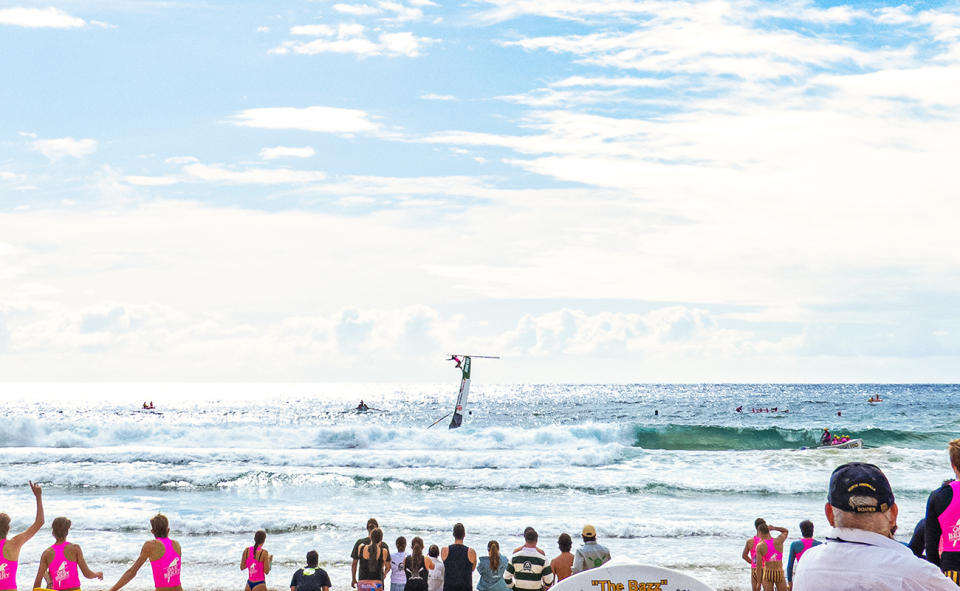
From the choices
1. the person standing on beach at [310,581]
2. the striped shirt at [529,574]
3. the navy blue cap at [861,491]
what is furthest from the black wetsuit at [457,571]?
the navy blue cap at [861,491]

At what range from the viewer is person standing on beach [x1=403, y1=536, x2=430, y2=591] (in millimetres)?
10484

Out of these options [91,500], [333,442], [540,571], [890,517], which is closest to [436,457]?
[91,500]

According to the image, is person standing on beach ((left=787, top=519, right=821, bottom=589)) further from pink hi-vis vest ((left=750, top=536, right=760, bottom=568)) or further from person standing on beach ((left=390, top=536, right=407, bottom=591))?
person standing on beach ((left=390, top=536, right=407, bottom=591))

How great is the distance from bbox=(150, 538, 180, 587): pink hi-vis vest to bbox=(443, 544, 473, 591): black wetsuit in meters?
3.17

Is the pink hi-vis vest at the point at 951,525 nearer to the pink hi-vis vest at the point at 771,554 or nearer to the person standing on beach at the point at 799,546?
the person standing on beach at the point at 799,546

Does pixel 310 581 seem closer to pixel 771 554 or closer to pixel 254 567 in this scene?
pixel 254 567

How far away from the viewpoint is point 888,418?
71.9 meters

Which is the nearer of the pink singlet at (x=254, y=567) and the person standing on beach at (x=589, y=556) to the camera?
the person standing on beach at (x=589, y=556)

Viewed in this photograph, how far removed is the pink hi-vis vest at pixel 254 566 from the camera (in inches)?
440

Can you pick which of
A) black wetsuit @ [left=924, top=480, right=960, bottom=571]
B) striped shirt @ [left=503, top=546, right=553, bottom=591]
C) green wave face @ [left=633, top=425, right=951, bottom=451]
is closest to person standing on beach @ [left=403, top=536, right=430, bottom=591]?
striped shirt @ [left=503, top=546, right=553, bottom=591]

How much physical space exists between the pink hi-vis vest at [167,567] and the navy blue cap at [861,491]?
8216 millimetres

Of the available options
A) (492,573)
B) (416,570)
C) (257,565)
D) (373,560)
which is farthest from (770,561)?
(257,565)

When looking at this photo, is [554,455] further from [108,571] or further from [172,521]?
[108,571]

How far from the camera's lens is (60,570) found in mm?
8914
